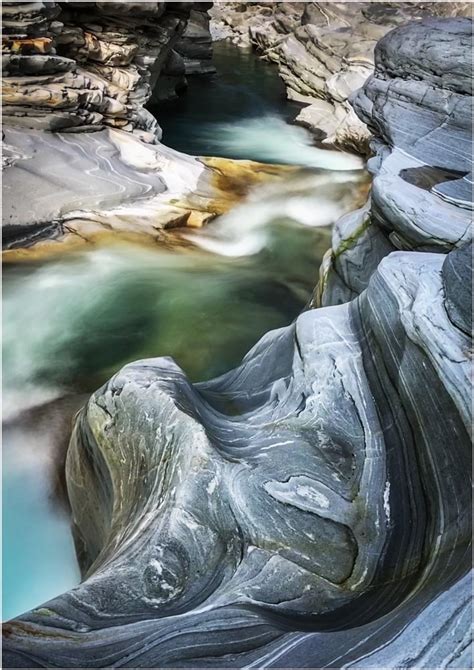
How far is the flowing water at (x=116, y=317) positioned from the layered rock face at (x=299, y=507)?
506 millimetres

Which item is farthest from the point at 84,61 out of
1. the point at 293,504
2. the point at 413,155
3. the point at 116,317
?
the point at 293,504

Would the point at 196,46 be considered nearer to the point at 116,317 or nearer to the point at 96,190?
the point at 96,190

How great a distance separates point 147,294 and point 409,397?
5.30m

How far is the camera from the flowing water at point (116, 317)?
479 cm

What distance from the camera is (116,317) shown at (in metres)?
7.42

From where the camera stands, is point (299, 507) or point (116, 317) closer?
point (299, 507)

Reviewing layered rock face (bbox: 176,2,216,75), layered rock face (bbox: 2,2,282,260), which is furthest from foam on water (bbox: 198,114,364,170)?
layered rock face (bbox: 176,2,216,75)

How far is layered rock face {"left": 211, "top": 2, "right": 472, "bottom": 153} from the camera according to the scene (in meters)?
15.8

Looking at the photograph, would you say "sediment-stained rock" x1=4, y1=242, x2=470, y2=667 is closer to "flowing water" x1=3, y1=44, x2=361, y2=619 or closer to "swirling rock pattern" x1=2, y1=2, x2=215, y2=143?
"flowing water" x1=3, y1=44, x2=361, y2=619

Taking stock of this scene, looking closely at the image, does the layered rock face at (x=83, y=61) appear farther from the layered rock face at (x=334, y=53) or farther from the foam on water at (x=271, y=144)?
the layered rock face at (x=334, y=53)

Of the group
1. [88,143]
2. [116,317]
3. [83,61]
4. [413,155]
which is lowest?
[116,317]

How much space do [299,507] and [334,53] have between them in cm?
1772

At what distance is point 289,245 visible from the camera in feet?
31.1

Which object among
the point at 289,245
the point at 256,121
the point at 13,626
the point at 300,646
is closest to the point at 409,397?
the point at 300,646
